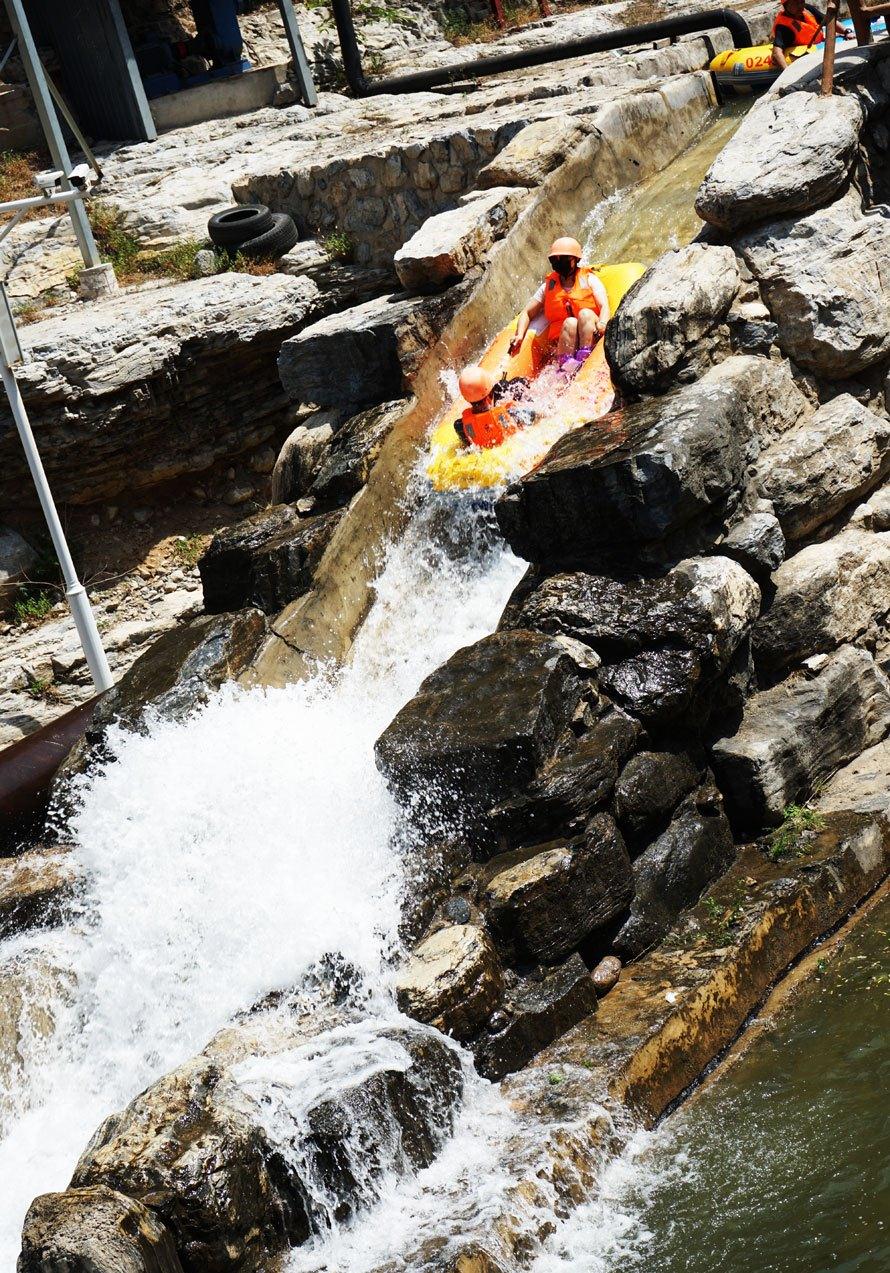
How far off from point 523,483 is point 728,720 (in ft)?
5.34

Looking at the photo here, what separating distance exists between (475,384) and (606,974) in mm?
4146

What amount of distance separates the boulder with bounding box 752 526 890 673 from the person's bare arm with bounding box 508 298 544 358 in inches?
103

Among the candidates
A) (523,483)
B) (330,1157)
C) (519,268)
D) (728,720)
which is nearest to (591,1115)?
(330,1157)

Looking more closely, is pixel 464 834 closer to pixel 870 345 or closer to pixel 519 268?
pixel 870 345

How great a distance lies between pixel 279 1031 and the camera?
5613 mm

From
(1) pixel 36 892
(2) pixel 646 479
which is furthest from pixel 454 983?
(2) pixel 646 479

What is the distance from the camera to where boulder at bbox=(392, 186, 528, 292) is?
9.80 meters

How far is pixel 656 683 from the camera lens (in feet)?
21.9

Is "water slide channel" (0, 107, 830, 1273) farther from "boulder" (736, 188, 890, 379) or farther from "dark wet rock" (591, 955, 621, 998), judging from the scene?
"boulder" (736, 188, 890, 379)

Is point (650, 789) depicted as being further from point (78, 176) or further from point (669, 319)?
point (78, 176)

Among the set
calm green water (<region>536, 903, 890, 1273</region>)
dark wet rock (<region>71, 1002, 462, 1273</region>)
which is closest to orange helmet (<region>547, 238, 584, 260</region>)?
calm green water (<region>536, 903, 890, 1273</region>)

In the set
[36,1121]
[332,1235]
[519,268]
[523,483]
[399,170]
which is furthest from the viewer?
[399,170]

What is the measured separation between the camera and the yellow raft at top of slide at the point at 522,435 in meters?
8.52

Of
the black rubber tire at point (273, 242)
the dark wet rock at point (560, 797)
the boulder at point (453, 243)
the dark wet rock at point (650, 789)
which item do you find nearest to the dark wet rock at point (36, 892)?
→ the dark wet rock at point (560, 797)
